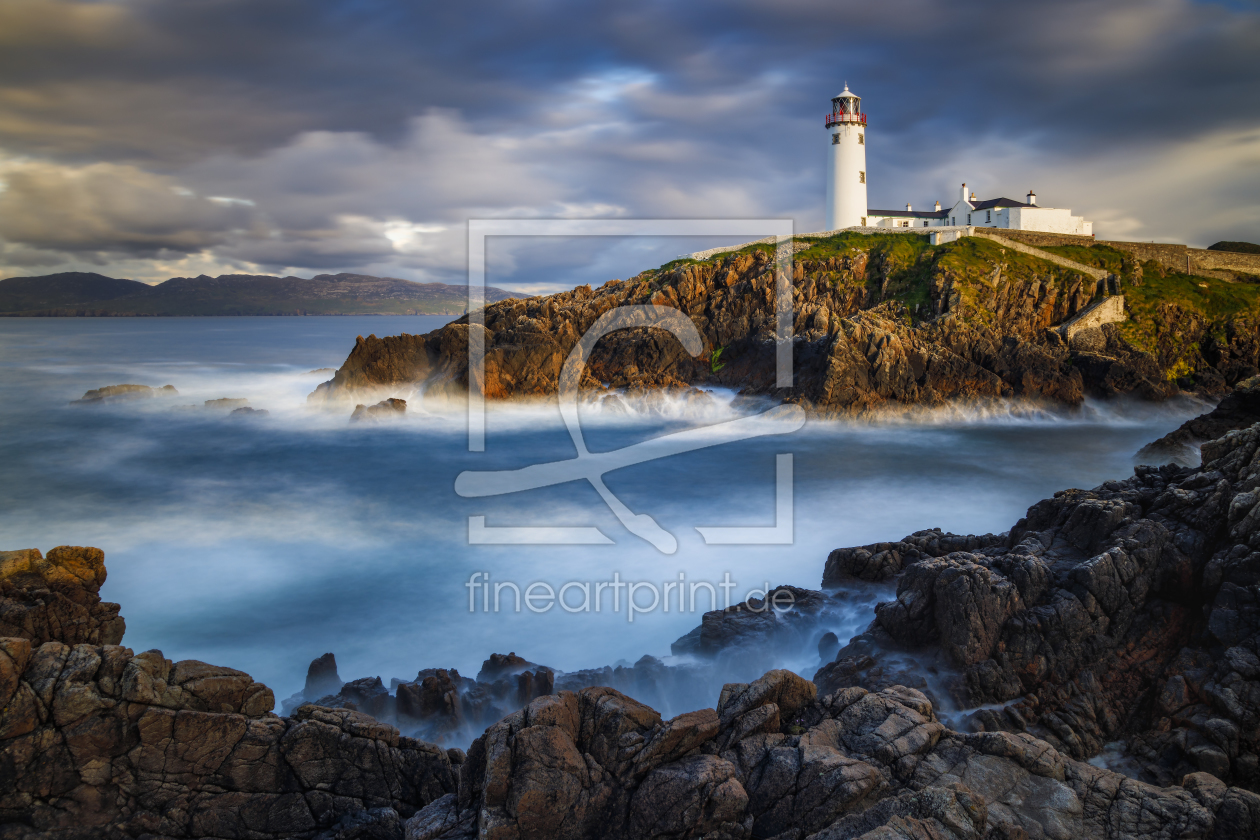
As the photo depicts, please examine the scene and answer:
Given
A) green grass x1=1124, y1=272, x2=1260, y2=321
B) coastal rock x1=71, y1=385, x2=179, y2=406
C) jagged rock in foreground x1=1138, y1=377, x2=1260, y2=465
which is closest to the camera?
jagged rock in foreground x1=1138, y1=377, x2=1260, y2=465

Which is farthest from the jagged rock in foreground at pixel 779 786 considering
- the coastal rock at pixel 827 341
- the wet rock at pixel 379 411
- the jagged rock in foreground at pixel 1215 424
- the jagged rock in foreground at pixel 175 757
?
the wet rock at pixel 379 411

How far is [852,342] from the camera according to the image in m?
33.4

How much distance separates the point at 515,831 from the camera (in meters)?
5.86

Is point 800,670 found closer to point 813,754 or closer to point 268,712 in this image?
point 813,754

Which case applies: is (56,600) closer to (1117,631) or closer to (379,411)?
(1117,631)

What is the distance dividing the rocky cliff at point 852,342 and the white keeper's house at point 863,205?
804 cm

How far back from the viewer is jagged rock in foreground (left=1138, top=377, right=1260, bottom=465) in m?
19.1

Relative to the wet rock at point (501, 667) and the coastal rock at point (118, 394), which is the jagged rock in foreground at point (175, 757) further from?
the coastal rock at point (118, 394)

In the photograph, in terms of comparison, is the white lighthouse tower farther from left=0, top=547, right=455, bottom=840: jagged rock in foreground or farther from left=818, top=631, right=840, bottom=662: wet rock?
left=0, top=547, right=455, bottom=840: jagged rock in foreground

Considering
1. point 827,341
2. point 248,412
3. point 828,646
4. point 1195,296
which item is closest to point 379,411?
point 248,412

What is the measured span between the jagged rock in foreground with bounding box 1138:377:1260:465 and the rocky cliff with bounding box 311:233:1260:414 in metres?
11.1

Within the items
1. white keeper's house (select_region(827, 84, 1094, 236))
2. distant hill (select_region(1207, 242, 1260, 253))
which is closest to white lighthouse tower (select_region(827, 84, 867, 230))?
white keeper's house (select_region(827, 84, 1094, 236))

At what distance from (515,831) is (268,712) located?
3205 mm

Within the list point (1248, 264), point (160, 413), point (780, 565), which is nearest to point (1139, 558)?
point (780, 565)
